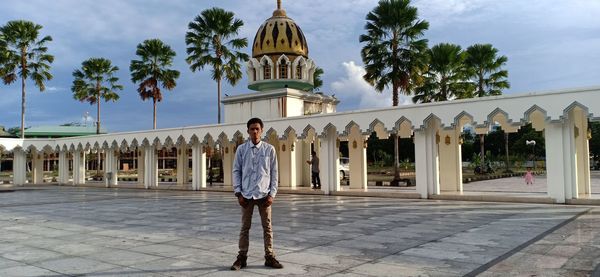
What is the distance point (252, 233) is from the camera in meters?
8.73

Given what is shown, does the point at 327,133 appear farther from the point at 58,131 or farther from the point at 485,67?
the point at 58,131

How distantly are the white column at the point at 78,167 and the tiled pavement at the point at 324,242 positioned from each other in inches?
748

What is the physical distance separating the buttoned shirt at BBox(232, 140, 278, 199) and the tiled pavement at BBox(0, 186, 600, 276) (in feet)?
3.14

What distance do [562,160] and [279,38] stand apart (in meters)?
16.9

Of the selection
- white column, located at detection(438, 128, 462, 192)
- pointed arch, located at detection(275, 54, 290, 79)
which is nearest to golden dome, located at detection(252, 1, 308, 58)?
pointed arch, located at detection(275, 54, 290, 79)

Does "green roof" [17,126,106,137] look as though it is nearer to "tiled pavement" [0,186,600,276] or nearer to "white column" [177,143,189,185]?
"white column" [177,143,189,185]

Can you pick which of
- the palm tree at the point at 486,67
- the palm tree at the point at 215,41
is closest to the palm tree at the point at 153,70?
the palm tree at the point at 215,41

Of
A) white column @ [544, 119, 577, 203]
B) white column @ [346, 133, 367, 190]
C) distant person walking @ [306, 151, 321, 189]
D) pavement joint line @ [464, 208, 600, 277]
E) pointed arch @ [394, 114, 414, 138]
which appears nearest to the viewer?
pavement joint line @ [464, 208, 600, 277]

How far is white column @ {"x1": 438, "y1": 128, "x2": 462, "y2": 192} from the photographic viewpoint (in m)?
18.2

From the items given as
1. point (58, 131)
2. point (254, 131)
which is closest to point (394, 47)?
point (254, 131)

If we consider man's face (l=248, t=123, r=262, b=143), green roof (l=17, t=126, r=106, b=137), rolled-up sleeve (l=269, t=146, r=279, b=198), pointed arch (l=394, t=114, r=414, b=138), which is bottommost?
rolled-up sleeve (l=269, t=146, r=279, b=198)

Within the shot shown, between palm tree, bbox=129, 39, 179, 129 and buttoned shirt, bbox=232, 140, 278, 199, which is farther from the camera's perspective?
palm tree, bbox=129, 39, 179, 129

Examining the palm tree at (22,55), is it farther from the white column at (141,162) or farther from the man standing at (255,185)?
the man standing at (255,185)

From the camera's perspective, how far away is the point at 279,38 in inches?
1047
